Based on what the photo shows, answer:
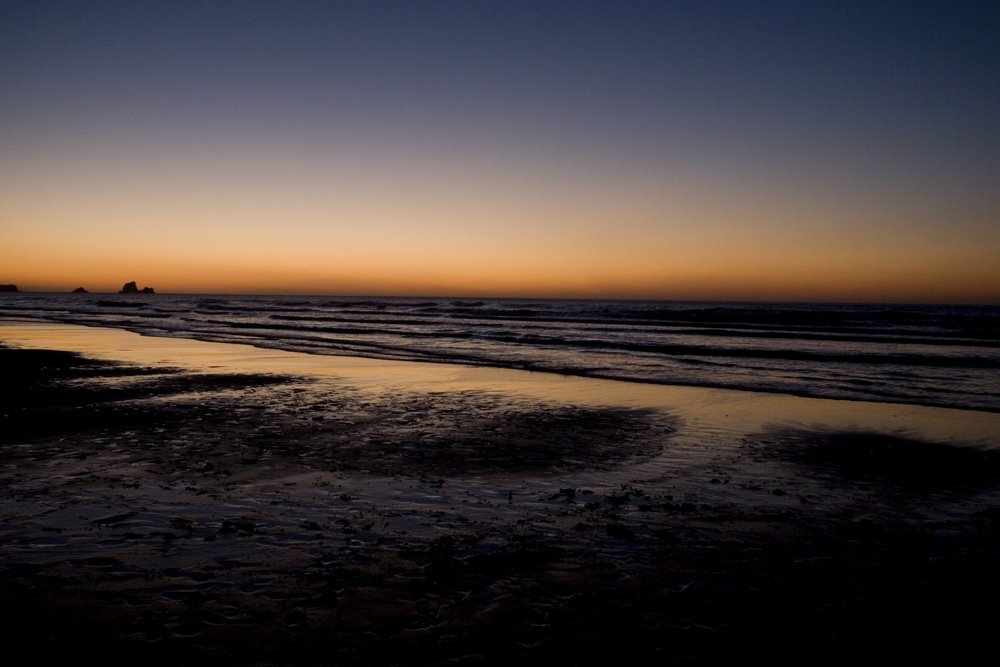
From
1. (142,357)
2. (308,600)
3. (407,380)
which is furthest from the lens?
(142,357)

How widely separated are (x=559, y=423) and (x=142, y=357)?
762 inches

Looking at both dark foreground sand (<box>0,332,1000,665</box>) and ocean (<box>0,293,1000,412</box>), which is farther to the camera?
ocean (<box>0,293,1000,412</box>)

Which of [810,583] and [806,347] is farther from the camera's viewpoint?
[806,347]

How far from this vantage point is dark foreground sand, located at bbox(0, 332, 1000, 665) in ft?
13.8

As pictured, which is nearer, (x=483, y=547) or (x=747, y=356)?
(x=483, y=547)

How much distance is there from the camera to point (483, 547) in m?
5.75

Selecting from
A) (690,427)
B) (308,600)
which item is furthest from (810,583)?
(690,427)

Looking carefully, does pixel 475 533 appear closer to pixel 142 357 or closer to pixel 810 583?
pixel 810 583

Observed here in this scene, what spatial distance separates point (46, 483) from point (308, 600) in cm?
495

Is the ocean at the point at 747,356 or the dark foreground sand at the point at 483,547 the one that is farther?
the ocean at the point at 747,356

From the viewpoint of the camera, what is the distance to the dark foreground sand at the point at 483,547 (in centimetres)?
421

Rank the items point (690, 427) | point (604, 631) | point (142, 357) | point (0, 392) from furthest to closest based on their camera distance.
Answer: point (142, 357)
point (0, 392)
point (690, 427)
point (604, 631)

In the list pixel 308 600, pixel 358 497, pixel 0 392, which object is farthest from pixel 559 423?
pixel 0 392

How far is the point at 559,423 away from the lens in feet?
40.3
